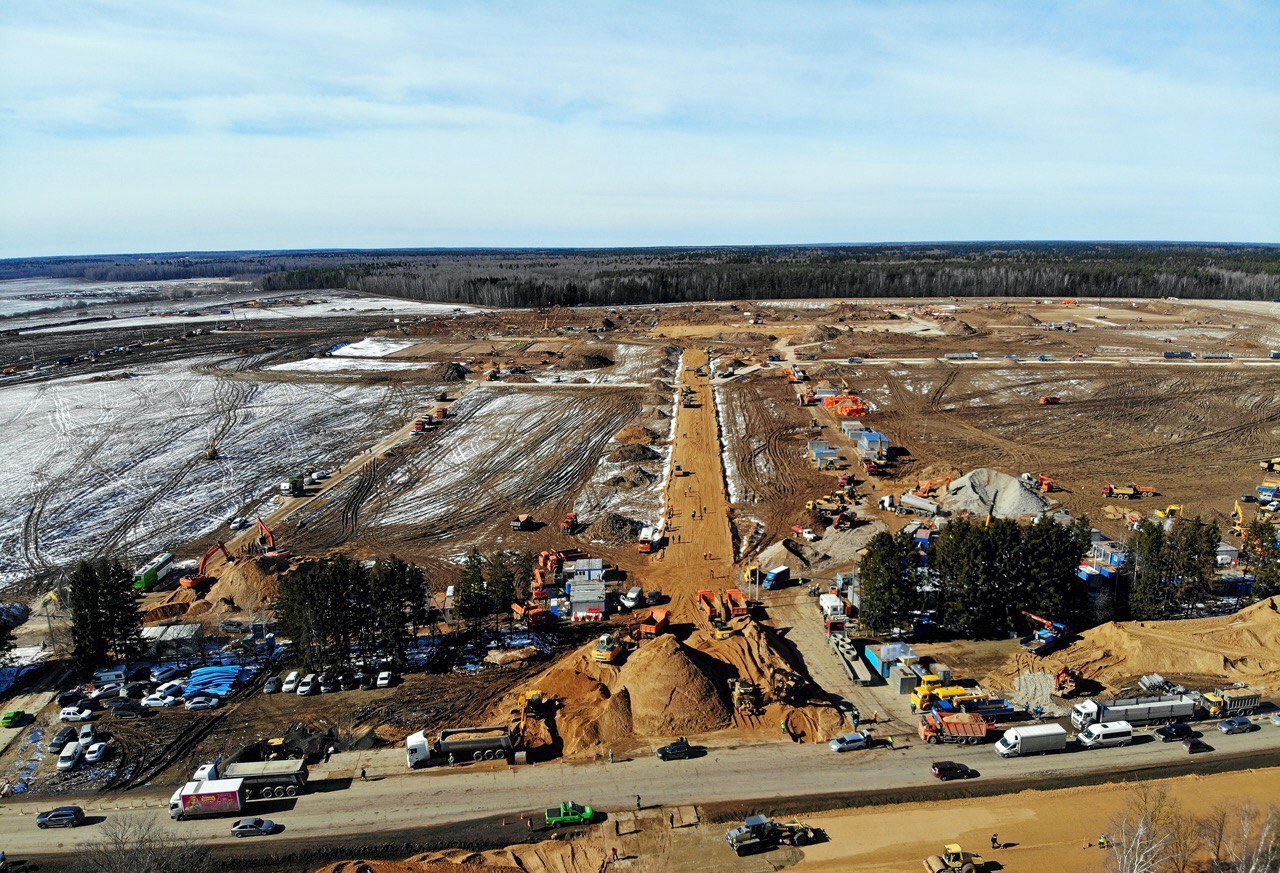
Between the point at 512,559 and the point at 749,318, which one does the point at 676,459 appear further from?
the point at 749,318

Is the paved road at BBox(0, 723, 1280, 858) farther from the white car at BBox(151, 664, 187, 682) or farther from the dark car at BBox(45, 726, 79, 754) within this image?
the white car at BBox(151, 664, 187, 682)

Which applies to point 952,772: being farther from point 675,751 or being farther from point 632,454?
point 632,454

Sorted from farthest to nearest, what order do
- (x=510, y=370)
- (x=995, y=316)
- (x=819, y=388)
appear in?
1. (x=995, y=316)
2. (x=510, y=370)
3. (x=819, y=388)

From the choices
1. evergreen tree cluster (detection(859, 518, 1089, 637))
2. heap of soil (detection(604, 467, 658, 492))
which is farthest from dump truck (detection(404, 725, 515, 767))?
heap of soil (detection(604, 467, 658, 492))

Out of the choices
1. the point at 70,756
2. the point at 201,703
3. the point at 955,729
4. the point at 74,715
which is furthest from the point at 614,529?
the point at 70,756

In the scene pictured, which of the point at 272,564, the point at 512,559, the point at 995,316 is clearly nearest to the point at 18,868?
the point at 272,564
